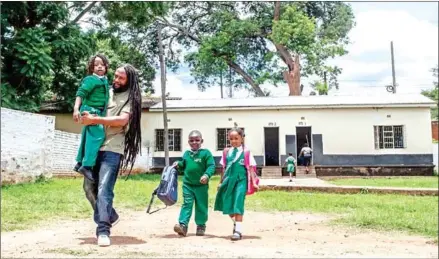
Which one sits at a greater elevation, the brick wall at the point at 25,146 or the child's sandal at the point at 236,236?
the brick wall at the point at 25,146

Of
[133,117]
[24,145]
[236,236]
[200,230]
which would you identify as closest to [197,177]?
[200,230]

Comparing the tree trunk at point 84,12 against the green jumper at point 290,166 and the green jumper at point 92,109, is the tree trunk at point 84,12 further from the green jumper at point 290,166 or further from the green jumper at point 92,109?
the green jumper at point 92,109

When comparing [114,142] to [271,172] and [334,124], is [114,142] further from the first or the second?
[334,124]

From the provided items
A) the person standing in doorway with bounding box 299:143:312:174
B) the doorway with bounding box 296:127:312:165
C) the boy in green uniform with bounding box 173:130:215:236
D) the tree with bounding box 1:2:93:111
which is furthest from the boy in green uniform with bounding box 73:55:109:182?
the doorway with bounding box 296:127:312:165

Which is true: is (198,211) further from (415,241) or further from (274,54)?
(274,54)

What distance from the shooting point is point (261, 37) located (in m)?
26.2

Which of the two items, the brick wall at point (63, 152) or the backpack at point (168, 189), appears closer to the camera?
the backpack at point (168, 189)

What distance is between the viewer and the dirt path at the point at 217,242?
3.42 metres

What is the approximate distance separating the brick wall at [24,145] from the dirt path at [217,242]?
528cm

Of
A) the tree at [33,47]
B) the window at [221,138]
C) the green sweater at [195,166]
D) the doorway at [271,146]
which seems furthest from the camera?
the doorway at [271,146]

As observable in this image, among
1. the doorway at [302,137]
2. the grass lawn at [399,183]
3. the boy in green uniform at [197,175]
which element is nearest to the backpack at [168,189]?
the boy in green uniform at [197,175]

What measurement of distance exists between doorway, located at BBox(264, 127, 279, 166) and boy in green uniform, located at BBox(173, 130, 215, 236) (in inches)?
625

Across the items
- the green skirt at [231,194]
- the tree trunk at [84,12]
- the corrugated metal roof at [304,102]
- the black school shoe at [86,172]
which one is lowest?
the green skirt at [231,194]

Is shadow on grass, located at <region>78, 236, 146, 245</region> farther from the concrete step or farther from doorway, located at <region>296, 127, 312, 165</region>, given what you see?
doorway, located at <region>296, 127, 312, 165</region>
